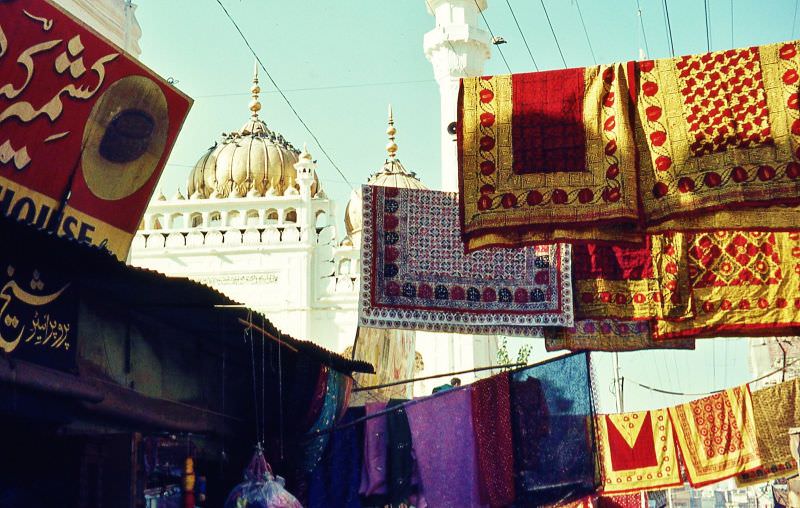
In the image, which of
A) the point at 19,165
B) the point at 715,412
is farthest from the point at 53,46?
the point at 715,412

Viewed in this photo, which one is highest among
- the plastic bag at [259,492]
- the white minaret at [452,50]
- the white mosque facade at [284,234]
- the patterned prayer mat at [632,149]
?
the white minaret at [452,50]

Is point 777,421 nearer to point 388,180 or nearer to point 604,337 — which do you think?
point 604,337

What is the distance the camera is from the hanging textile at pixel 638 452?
34.7 feet

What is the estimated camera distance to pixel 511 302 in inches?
280

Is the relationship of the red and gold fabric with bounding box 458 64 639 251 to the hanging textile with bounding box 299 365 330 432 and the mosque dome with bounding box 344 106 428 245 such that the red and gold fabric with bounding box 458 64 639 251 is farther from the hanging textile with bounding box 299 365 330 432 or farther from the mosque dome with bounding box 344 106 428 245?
the mosque dome with bounding box 344 106 428 245

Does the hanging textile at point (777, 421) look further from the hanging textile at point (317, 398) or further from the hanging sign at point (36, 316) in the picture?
the hanging sign at point (36, 316)

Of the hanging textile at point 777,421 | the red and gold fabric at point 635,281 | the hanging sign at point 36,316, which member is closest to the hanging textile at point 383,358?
the red and gold fabric at point 635,281

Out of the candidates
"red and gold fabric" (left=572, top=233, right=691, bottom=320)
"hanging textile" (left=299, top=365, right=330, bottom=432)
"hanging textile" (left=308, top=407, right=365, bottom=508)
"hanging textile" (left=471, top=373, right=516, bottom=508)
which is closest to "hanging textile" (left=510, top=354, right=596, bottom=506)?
"hanging textile" (left=471, top=373, right=516, bottom=508)

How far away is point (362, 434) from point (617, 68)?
10.8 ft

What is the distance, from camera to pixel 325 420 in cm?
703

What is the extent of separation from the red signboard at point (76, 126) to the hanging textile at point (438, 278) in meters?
1.45

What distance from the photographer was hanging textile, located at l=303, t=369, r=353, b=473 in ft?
22.8

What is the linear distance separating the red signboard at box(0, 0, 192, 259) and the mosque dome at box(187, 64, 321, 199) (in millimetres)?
12440

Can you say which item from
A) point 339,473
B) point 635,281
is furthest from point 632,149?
point 339,473
